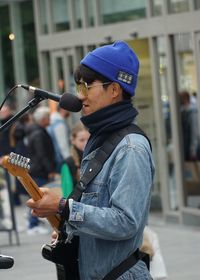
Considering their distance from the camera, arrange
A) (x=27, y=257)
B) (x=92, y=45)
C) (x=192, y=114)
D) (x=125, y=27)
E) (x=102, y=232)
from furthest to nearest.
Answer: (x=92, y=45) → (x=125, y=27) → (x=192, y=114) → (x=27, y=257) → (x=102, y=232)

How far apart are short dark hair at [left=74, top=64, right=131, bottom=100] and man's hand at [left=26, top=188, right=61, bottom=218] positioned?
1.66ft

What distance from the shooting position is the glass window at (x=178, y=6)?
12.9 meters

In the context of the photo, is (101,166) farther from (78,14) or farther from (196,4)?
(78,14)

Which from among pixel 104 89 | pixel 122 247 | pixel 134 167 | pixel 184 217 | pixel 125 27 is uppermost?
pixel 104 89

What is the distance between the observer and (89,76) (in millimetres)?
3971

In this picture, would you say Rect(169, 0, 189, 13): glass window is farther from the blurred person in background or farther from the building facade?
the blurred person in background

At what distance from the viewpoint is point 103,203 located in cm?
389

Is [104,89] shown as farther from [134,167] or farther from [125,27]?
[125,27]

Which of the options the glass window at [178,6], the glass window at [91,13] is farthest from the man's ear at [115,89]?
the glass window at [91,13]

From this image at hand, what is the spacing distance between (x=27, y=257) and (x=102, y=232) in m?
7.97

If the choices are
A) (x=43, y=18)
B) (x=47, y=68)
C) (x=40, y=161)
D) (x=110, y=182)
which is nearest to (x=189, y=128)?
(x=40, y=161)

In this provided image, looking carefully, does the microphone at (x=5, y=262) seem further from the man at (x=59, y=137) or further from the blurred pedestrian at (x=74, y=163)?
the man at (x=59, y=137)

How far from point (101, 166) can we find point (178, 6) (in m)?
9.53

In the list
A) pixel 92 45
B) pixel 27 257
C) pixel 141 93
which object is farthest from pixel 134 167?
pixel 92 45
